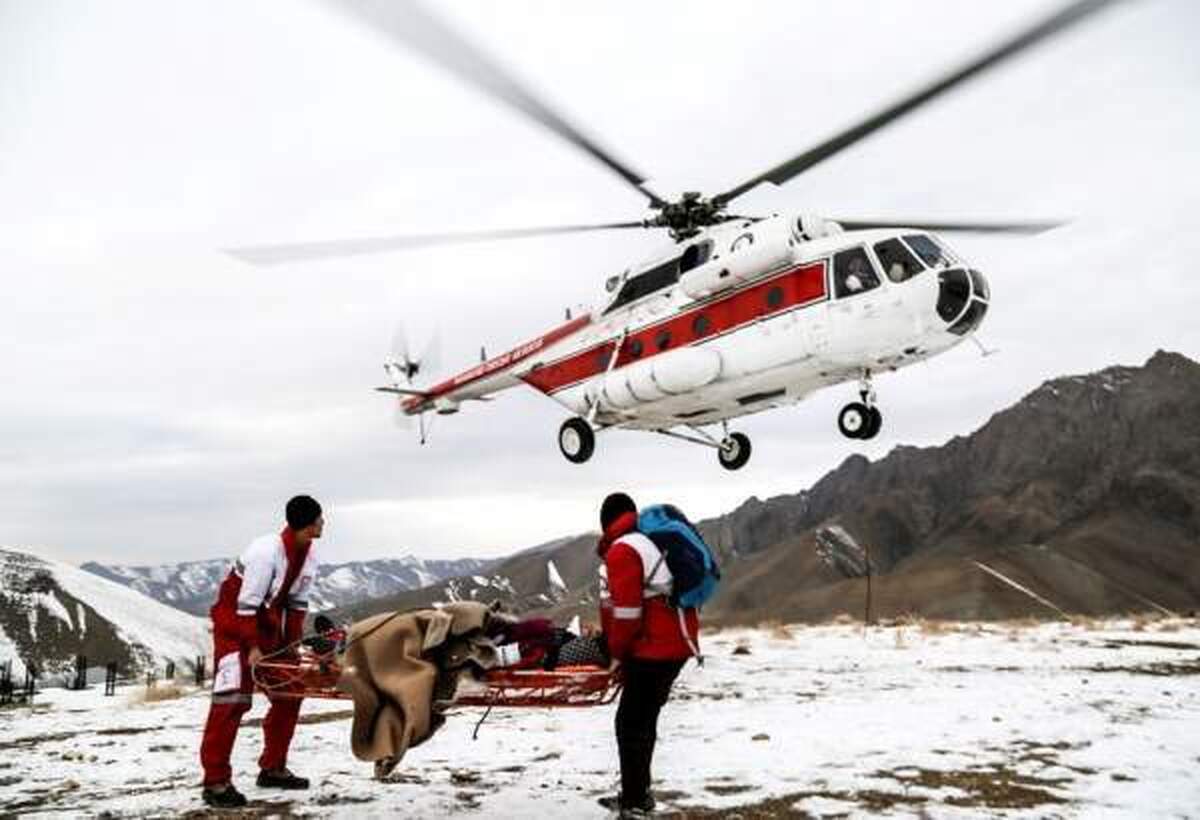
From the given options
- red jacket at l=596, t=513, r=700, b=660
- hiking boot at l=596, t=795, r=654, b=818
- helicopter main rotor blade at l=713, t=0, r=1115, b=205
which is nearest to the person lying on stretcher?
red jacket at l=596, t=513, r=700, b=660

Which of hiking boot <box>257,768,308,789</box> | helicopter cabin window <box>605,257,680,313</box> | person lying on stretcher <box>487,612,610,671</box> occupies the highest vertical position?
helicopter cabin window <box>605,257,680,313</box>

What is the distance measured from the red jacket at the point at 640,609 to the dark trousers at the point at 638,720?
91mm

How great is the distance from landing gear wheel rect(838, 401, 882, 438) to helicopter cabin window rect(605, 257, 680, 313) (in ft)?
12.3

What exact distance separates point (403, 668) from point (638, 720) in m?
1.46

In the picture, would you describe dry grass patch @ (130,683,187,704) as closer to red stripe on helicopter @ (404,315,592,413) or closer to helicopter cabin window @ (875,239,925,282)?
red stripe on helicopter @ (404,315,592,413)

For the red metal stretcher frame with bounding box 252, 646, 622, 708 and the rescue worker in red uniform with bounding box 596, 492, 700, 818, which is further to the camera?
the rescue worker in red uniform with bounding box 596, 492, 700, 818

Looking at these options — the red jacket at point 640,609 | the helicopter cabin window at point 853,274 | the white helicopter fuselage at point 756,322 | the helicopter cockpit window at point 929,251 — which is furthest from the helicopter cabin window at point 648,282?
the red jacket at point 640,609

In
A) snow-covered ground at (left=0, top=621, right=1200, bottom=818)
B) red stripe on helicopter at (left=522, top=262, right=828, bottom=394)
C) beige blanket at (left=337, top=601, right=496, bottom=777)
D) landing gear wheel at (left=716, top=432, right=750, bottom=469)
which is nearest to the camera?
beige blanket at (left=337, top=601, right=496, bottom=777)

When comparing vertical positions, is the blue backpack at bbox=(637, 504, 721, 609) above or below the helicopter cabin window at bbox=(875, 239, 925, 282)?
below

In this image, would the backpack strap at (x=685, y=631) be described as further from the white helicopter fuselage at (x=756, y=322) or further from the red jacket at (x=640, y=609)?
the white helicopter fuselage at (x=756, y=322)

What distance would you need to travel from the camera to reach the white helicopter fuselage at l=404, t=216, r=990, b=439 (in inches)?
503

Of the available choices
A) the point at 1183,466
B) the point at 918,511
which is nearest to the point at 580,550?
the point at 918,511

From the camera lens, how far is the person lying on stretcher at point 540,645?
5137mm

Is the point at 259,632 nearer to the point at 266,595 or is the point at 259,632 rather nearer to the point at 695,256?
the point at 266,595
